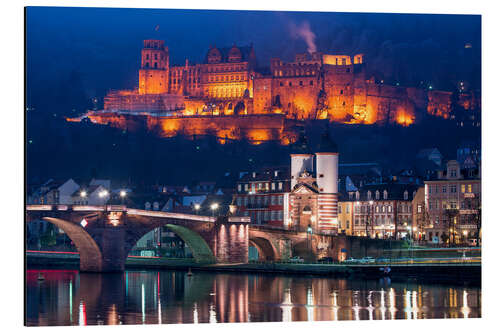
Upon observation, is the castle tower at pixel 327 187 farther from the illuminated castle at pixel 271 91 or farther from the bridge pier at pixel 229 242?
the illuminated castle at pixel 271 91

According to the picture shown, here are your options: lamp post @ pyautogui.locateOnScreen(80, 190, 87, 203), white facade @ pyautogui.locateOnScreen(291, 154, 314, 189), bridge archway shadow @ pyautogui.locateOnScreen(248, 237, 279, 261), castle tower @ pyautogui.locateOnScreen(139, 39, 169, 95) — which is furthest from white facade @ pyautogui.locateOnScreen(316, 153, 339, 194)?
castle tower @ pyautogui.locateOnScreen(139, 39, 169, 95)

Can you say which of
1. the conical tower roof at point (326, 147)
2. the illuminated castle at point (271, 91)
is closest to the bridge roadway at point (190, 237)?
the conical tower roof at point (326, 147)

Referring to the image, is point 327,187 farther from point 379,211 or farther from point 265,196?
point 379,211

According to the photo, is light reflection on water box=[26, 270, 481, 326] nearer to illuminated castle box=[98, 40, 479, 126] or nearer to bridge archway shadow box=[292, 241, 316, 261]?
bridge archway shadow box=[292, 241, 316, 261]

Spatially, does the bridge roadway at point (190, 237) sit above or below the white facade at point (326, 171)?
below

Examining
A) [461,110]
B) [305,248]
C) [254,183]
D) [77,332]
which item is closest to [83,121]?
[461,110]

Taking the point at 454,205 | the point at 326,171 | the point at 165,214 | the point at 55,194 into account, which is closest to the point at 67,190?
the point at 55,194
